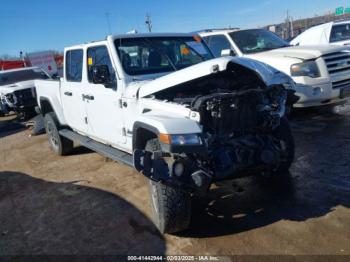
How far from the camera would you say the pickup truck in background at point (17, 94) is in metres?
11.5

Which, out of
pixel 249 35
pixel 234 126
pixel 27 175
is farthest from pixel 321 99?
pixel 27 175

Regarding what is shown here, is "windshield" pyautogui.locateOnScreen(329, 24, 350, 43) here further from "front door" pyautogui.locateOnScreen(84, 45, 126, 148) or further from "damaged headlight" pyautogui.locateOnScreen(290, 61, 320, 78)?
"front door" pyautogui.locateOnScreen(84, 45, 126, 148)

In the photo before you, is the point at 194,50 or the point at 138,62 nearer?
the point at 138,62

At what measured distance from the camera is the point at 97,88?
15.8 ft

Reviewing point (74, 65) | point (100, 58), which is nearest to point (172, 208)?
point (100, 58)

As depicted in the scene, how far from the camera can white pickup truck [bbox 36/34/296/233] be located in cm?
309

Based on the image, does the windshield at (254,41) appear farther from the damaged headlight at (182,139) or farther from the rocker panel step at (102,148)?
the damaged headlight at (182,139)

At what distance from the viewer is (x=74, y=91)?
558cm

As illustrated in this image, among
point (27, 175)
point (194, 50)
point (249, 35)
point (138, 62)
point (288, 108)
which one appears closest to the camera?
point (288, 108)

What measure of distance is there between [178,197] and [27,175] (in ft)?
12.2

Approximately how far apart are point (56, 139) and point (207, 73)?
4442mm

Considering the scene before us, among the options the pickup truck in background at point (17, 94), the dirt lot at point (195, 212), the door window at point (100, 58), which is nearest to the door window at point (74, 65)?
the door window at point (100, 58)

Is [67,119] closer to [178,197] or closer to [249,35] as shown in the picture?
[178,197]

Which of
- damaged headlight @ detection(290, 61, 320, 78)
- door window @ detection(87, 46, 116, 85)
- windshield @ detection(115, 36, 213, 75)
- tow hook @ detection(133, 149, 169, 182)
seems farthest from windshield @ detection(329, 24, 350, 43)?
tow hook @ detection(133, 149, 169, 182)
